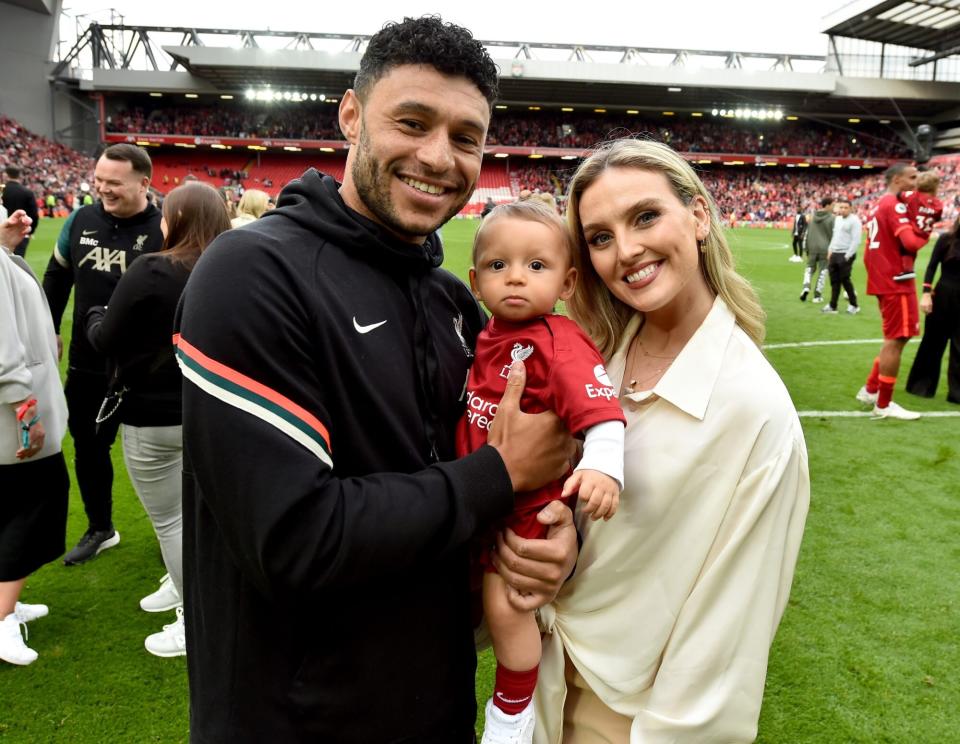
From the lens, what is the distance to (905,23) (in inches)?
1747

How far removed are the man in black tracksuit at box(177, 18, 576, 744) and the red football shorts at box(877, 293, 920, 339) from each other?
703 centimetres

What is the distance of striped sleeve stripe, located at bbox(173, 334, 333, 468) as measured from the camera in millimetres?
1225

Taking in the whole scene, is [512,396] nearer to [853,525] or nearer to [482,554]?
[482,554]

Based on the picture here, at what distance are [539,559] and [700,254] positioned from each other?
103cm

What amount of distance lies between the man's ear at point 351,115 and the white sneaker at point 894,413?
7706mm

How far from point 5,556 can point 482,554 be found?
309 centimetres

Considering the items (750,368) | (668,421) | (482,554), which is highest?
(750,368)

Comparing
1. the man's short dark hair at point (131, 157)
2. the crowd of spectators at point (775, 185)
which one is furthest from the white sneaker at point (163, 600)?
the crowd of spectators at point (775, 185)

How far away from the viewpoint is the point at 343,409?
1389mm

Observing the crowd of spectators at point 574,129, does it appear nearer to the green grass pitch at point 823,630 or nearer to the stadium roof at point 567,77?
the stadium roof at point 567,77

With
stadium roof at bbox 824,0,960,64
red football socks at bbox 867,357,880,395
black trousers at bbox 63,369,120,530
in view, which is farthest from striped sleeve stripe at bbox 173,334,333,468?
stadium roof at bbox 824,0,960,64

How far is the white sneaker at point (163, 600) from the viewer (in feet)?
13.1

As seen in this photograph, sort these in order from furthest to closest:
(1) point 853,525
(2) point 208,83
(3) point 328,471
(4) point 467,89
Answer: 1. (2) point 208,83
2. (1) point 853,525
3. (4) point 467,89
4. (3) point 328,471

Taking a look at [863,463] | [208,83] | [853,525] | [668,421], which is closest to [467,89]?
[668,421]
